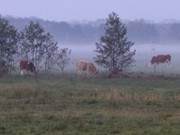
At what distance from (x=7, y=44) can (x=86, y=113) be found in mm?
28077

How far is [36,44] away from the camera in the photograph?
53.2 meters

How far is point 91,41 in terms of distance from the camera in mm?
180625

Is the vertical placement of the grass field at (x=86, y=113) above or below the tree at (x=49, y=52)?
below

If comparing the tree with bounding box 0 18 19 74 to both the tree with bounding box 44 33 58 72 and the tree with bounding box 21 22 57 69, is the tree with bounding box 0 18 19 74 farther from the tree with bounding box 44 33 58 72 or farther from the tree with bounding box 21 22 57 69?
the tree with bounding box 44 33 58 72

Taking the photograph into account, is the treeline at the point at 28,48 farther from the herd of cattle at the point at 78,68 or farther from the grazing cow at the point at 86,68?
the grazing cow at the point at 86,68

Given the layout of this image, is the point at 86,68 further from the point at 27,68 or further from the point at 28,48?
the point at 28,48

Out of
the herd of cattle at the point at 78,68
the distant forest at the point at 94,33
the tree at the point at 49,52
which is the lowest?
the herd of cattle at the point at 78,68

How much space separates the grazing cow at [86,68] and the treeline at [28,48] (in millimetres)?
3075

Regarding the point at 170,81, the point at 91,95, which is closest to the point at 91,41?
the point at 170,81

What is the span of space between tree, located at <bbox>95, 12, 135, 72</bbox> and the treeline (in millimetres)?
5515

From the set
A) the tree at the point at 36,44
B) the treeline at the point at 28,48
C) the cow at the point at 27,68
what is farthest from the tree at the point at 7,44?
the tree at the point at 36,44

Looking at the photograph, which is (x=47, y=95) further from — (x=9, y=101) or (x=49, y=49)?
(x=49, y=49)

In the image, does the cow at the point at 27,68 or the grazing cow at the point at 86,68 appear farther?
the grazing cow at the point at 86,68

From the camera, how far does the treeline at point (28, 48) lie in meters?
50.3
